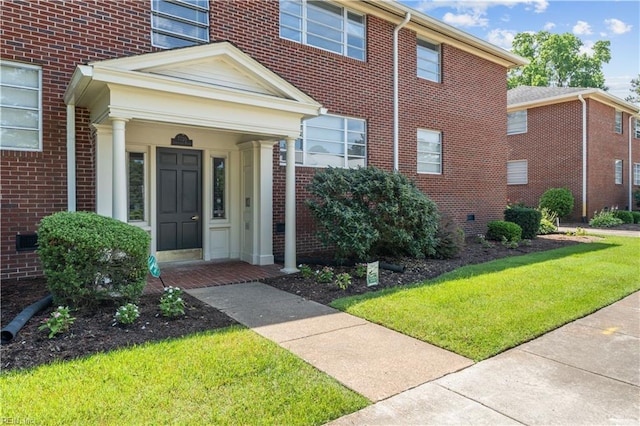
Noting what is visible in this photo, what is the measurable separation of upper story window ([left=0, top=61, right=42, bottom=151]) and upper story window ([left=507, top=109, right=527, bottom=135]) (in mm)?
21104

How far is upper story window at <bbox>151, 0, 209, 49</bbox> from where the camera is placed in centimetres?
764

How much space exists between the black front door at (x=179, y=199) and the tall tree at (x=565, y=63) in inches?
1466

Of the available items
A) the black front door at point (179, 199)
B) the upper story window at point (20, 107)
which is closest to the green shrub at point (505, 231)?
the black front door at point (179, 199)

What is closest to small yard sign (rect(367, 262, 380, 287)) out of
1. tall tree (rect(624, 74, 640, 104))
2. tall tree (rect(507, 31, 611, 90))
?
tall tree (rect(507, 31, 611, 90))

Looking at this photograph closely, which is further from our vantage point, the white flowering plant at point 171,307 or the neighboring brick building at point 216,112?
the neighboring brick building at point 216,112

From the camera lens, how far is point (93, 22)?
22.9 ft

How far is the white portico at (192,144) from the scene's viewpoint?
231 inches

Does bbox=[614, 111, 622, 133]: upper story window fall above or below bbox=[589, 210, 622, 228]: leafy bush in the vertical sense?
above

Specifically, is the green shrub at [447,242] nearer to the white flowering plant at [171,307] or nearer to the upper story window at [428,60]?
the upper story window at [428,60]

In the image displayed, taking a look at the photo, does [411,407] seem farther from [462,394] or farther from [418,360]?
[418,360]

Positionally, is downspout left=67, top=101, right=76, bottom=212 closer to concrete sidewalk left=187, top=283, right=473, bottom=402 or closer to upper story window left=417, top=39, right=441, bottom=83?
concrete sidewalk left=187, top=283, right=473, bottom=402

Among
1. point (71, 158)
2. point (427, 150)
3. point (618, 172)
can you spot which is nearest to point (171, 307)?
point (71, 158)

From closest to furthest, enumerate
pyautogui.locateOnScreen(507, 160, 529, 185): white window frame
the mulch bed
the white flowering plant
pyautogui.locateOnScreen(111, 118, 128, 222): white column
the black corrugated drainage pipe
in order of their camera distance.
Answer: the mulch bed → the black corrugated drainage pipe → the white flowering plant → pyautogui.locateOnScreen(111, 118, 128, 222): white column → pyautogui.locateOnScreen(507, 160, 529, 185): white window frame

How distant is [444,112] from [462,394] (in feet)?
35.1
